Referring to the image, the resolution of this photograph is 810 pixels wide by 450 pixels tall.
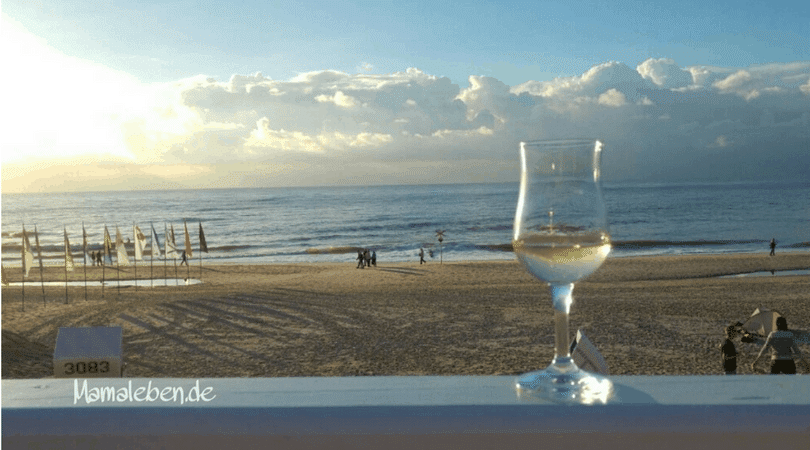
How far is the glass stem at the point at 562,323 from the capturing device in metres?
0.95

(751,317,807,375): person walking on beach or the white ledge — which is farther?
(751,317,807,375): person walking on beach

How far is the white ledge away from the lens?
2.48ft

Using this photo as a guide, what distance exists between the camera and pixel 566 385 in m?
0.87

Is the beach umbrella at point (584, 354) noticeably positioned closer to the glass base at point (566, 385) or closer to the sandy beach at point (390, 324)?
the glass base at point (566, 385)

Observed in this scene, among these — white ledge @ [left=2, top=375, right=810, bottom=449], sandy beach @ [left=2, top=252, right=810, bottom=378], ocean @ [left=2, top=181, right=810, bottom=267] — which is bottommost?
ocean @ [left=2, top=181, right=810, bottom=267]

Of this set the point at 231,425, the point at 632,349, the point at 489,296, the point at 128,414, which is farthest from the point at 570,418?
the point at 489,296

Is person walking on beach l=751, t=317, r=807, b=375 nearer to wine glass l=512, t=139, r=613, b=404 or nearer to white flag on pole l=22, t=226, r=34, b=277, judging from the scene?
wine glass l=512, t=139, r=613, b=404

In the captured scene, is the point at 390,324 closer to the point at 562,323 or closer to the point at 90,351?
the point at 90,351

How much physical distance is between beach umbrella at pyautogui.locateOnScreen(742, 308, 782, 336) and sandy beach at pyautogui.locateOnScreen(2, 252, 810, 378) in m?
0.46

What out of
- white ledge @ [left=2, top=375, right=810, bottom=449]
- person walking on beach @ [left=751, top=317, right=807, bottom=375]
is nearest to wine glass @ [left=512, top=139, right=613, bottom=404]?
white ledge @ [left=2, top=375, right=810, bottom=449]

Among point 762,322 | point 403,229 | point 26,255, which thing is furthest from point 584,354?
point 403,229

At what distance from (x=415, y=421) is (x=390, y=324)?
13819 millimetres

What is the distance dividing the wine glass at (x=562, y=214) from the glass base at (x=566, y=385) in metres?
0.07

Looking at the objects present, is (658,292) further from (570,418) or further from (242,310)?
(570,418)
